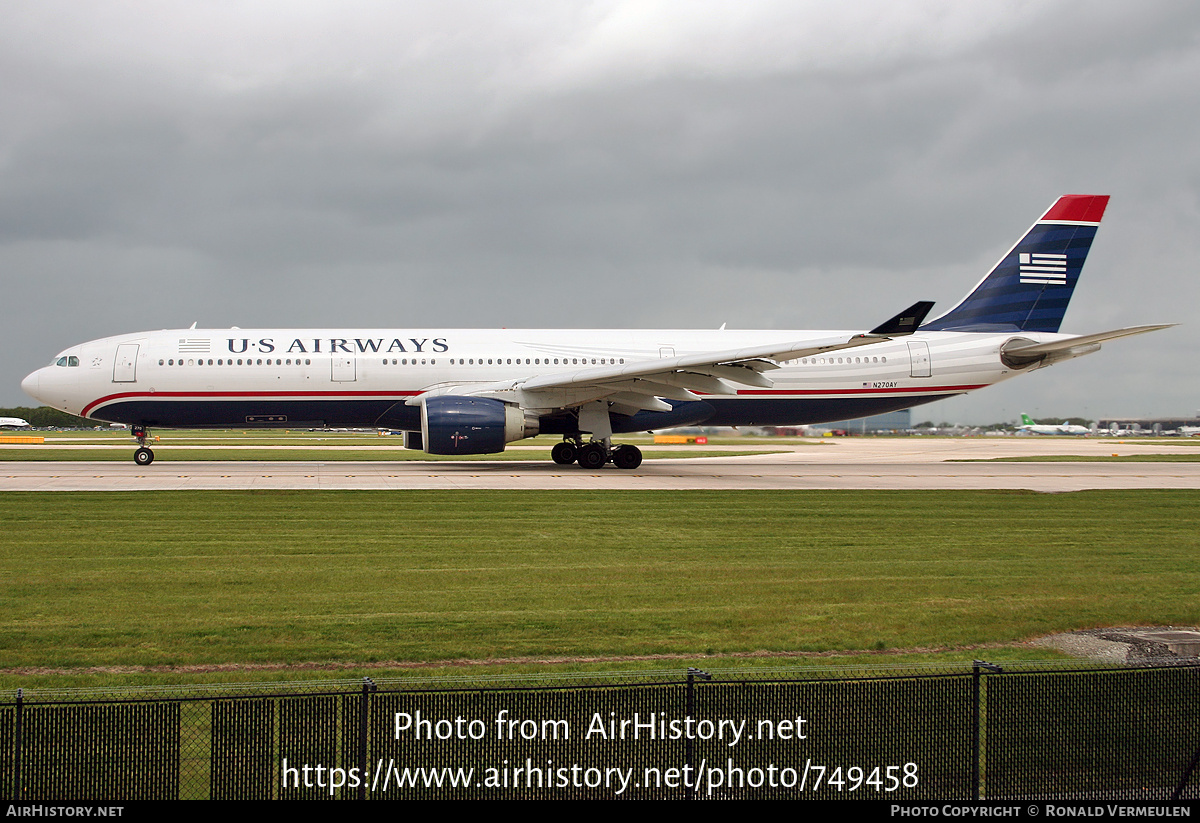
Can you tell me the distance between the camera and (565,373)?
89.7ft

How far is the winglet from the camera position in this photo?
67.8ft

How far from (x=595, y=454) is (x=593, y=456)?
0.09 meters

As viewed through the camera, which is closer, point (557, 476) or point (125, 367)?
point (557, 476)

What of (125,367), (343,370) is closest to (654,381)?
(343,370)

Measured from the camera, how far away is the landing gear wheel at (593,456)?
27688mm

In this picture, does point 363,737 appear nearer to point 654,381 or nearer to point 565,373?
point 654,381

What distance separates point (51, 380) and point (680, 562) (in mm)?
24088

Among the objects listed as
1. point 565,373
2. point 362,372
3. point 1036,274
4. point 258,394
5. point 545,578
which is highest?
point 1036,274

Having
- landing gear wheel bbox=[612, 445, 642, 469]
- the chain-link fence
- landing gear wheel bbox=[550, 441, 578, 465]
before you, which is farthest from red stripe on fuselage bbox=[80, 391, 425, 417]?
the chain-link fence

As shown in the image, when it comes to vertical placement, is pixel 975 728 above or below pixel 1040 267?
below

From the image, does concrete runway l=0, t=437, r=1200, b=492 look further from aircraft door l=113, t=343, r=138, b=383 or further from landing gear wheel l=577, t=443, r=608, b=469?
aircraft door l=113, t=343, r=138, b=383

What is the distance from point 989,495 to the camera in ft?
67.9

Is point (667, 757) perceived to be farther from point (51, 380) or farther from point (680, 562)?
point (51, 380)

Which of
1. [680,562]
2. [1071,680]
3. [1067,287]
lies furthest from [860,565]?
[1067,287]
